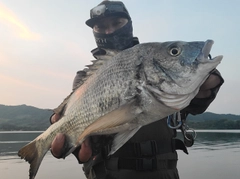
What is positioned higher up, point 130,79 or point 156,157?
point 130,79

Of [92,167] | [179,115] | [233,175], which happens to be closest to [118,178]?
[92,167]

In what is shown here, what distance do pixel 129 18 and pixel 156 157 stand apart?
3049mm

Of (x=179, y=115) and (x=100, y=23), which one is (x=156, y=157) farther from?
(x=100, y=23)

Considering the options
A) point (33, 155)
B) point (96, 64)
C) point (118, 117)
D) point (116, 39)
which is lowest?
point (33, 155)

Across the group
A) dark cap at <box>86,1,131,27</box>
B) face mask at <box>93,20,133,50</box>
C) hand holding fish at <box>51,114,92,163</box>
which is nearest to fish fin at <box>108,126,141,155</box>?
hand holding fish at <box>51,114,92,163</box>

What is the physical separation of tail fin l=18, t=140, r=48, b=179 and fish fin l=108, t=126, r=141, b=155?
1.61m

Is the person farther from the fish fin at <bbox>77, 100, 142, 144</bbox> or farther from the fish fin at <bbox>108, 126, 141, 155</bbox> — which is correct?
the fish fin at <bbox>77, 100, 142, 144</bbox>

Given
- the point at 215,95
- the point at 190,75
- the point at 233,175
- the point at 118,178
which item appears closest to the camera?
the point at 190,75

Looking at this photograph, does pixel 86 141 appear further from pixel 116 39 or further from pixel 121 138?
pixel 116 39

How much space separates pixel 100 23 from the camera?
5984 mm

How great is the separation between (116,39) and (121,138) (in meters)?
2.66

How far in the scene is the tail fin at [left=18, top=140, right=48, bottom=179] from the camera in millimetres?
4715

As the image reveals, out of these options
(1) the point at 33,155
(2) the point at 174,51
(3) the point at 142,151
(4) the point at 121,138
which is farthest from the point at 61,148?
(2) the point at 174,51

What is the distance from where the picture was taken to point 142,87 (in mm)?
3475
